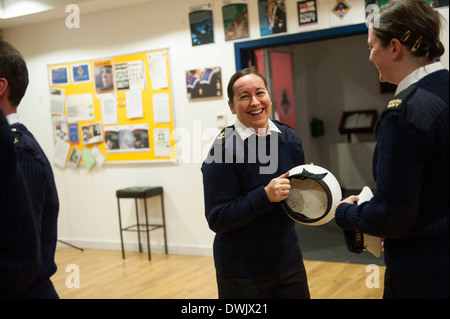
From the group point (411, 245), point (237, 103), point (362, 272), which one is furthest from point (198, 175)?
point (411, 245)

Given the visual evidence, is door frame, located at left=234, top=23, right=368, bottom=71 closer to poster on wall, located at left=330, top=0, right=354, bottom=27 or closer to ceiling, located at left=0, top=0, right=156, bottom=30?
poster on wall, located at left=330, top=0, right=354, bottom=27

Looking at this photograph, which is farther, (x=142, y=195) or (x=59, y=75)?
(x=59, y=75)

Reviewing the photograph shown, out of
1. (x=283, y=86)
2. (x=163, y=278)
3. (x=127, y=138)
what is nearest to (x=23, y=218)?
(x=163, y=278)

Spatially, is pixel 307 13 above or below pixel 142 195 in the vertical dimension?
above

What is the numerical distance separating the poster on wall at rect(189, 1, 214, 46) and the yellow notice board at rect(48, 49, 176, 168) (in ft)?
1.19

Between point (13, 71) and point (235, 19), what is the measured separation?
3.33 meters

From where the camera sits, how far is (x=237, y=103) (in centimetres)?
183

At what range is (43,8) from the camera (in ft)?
15.9

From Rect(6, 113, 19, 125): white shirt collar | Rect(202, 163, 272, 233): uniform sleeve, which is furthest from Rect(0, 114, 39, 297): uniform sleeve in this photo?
Rect(202, 163, 272, 233): uniform sleeve

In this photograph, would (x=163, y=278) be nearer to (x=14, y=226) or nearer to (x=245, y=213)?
(x=245, y=213)

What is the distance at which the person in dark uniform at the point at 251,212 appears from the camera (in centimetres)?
170

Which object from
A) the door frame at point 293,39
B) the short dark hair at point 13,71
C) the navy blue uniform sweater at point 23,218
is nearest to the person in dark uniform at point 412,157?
the navy blue uniform sweater at point 23,218

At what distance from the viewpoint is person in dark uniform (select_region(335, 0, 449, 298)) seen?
3.95 feet

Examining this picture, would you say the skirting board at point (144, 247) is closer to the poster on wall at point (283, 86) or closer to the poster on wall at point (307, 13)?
the poster on wall at point (307, 13)
